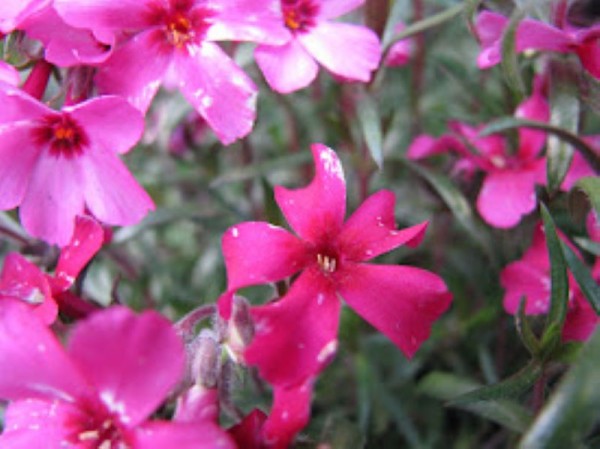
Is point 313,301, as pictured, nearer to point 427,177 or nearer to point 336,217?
point 336,217

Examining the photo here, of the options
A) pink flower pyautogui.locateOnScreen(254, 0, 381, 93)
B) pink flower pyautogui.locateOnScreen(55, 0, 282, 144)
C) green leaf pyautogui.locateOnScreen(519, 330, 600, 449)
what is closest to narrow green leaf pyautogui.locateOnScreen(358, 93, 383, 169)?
pink flower pyautogui.locateOnScreen(254, 0, 381, 93)

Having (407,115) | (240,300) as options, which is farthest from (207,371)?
(407,115)

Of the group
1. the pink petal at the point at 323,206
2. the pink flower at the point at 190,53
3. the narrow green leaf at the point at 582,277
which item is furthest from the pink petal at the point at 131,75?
the narrow green leaf at the point at 582,277

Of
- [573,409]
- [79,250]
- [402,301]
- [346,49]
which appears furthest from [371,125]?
[573,409]

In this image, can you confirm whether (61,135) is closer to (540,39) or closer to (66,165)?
(66,165)

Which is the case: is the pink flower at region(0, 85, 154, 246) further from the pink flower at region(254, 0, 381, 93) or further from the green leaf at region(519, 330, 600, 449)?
the green leaf at region(519, 330, 600, 449)

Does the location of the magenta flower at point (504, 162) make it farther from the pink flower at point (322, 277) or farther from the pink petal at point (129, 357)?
the pink petal at point (129, 357)
